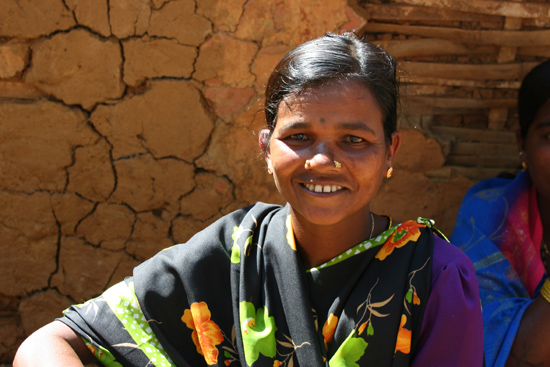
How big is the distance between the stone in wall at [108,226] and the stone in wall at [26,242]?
14cm

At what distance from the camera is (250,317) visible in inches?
61.9

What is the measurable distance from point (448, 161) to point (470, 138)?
17 centimetres

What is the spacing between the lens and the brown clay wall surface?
2.35 meters

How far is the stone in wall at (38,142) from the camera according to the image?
2359mm

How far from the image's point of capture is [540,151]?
2.22 m

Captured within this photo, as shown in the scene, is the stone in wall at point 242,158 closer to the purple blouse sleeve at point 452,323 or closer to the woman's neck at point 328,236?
the woman's neck at point 328,236

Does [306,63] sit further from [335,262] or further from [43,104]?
[43,104]

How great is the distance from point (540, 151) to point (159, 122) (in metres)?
1.62

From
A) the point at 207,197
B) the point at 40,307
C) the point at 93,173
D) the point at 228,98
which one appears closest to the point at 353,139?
the point at 228,98

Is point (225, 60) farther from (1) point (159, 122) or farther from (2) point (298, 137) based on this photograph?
(2) point (298, 137)

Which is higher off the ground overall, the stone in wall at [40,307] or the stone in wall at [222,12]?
the stone in wall at [222,12]

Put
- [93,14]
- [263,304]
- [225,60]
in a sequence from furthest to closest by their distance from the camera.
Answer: [225,60], [93,14], [263,304]

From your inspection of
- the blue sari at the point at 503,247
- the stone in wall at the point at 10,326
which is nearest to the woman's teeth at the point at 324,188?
the blue sari at the point at 503,247

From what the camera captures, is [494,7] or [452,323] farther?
[494,7]
